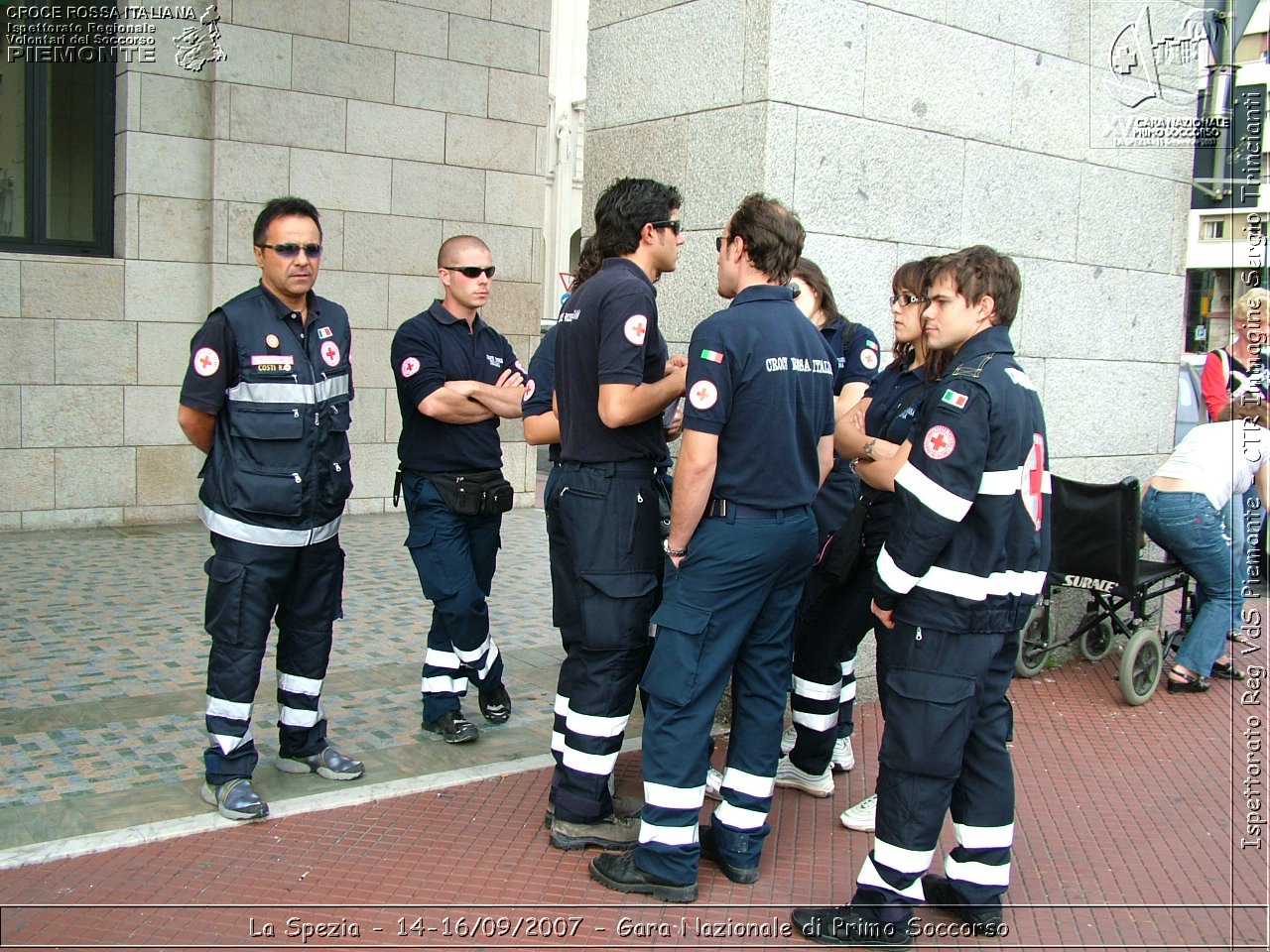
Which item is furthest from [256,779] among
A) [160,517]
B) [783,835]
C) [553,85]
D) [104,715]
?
[553,85]

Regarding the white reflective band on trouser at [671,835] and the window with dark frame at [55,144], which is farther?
the window with dark frame at [55,144]

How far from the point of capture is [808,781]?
16.2ft

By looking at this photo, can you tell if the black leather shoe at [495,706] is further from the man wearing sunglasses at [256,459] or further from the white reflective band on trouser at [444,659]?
the man wearing sunglasses at [256,459]

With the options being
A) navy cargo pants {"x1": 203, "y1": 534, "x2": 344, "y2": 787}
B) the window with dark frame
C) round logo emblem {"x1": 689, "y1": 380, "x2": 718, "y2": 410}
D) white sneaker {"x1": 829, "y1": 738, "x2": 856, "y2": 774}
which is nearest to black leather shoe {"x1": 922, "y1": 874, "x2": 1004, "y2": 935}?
white sneaker {"x1": 829, "y1": 738, "x2": 856, "y2": 774}

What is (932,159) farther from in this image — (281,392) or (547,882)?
(547,882)

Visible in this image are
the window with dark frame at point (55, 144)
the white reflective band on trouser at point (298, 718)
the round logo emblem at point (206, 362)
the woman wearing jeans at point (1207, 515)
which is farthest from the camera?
the window with dark frame at point (55, 144)

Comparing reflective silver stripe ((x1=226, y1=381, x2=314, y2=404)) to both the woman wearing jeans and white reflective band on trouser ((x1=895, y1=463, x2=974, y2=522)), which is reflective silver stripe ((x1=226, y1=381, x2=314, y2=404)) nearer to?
white reflective band on trouser ((x1=895, y1=463, x2=974, y2=522))

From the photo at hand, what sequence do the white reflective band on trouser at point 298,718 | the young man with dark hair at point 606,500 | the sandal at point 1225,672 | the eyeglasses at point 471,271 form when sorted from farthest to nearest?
the sandal at point 1225,672, the eyeglasses at point 471,271, the white reflective band on trouser at point 298,718, the young man with dark hair at point 606,500

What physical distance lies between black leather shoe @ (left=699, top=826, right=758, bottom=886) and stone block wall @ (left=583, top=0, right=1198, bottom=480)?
8.65 ft

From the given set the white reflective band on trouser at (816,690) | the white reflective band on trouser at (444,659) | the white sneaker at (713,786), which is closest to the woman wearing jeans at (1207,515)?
the white reflective band on trouser at (816,690)

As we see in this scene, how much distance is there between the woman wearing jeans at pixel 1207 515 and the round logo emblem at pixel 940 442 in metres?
3.64

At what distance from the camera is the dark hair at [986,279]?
149 inches

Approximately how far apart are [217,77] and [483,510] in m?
6.33

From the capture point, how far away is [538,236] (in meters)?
11.9
